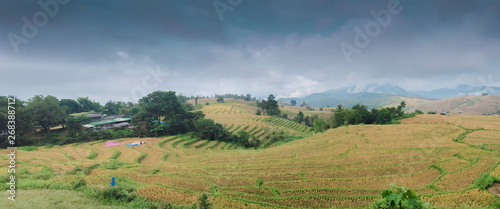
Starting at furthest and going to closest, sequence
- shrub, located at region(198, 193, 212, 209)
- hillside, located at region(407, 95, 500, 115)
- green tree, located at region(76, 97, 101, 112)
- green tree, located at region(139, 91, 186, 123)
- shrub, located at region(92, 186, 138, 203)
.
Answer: hillside, located at region(407, 95, 500, 115), green tree, located at region(76, 97, 101, 112), green tree, located at region(139, 91, 186, 123), shrub, located at region(92, 186, 138, 203), shrub, located at region(198, 193, 212, 209)

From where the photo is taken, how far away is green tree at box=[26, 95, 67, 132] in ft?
128

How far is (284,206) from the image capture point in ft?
34.1

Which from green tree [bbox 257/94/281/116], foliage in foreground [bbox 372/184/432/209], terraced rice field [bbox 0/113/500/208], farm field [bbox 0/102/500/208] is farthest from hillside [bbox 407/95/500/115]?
foliage in foreground [bbox 372/184/432/209]

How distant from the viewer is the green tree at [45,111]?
Result: 128 feet

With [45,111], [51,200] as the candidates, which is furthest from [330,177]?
[45,111]

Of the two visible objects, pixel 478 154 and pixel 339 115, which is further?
pixel 339 115

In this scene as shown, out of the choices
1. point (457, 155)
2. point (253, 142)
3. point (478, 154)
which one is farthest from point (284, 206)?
point (253, 142)

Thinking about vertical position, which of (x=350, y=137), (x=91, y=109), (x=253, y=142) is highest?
(x=91, y=109)

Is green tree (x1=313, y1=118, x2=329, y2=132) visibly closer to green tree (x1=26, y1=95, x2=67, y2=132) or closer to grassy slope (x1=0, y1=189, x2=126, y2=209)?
grassy slope (x1=0, y1=189, x2=126, y2=209)

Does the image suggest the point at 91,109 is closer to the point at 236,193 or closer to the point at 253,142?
the point at 253,142

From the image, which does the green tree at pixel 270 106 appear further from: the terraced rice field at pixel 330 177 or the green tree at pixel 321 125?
the terraced rice field at pixel 330 177

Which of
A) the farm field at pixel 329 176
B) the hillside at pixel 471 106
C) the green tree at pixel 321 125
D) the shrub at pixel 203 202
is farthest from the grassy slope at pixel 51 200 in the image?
the hillside at pixel 471 106

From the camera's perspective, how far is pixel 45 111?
39.8m

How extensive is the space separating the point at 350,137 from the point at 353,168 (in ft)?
45.9
